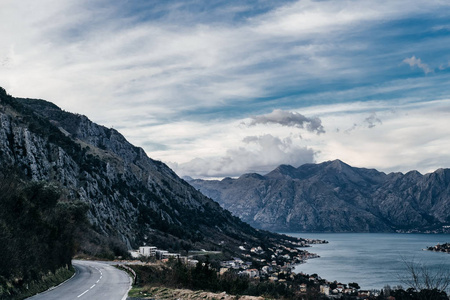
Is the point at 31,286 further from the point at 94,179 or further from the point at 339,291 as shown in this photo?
the point at 94,179

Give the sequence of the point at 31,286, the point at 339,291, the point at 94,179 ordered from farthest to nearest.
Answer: the point at 94,179 < the point at 339,291 < the point at 31,286

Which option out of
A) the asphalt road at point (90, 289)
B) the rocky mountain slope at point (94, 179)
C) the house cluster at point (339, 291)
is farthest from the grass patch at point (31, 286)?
the house cluster at point (339, 291)

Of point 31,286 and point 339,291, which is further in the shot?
point 339,291

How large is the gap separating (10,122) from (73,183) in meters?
23.6

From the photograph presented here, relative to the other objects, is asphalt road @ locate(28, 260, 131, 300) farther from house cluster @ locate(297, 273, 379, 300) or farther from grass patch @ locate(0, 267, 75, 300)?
house cluster @ locate(297, 273, 379, 300)

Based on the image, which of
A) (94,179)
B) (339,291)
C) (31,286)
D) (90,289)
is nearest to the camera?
(31,286)

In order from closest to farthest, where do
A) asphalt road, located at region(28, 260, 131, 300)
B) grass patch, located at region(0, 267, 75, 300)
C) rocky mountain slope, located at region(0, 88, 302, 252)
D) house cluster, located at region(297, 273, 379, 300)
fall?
grass patch, located at region(0, 267, 75, 300) < asphalt road, located at region(28, 260, 131, 300) < rocky mountain slope, located at region(0, 88, 302, 252) < house cluster, located at region(297, 273, 379, 300)

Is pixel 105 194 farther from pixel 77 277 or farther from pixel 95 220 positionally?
pixel 77 277

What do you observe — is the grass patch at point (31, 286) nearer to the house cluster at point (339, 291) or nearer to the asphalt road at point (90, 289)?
the asphalt road at point (90, 289)

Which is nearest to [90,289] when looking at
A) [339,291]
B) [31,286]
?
[31,286]

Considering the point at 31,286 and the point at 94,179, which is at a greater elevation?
the point at 94,179

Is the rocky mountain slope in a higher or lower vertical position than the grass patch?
higher

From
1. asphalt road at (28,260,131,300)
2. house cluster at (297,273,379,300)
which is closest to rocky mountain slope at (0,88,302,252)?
house cluster at (297,273,379,300)

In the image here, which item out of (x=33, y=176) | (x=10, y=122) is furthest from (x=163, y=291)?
(x=10, y=122)
